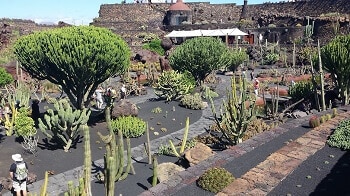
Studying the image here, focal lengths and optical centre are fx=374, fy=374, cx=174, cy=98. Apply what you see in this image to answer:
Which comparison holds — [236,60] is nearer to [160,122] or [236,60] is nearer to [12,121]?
[160,122]

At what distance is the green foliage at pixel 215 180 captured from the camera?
7676 mm

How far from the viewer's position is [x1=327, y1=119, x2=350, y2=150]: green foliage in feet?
31.1

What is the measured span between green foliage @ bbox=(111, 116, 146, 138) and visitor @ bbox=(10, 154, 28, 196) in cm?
561

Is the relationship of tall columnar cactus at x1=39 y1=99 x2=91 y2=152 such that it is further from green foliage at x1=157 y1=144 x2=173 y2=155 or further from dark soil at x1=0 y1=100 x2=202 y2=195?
green foliage at x1=157 y1=144 x2=173 y2=155

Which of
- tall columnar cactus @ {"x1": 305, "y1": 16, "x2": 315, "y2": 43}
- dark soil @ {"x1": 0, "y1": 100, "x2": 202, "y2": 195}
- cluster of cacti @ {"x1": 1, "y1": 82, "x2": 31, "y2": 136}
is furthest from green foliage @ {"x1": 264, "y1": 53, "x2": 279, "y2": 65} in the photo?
cluster of cacti @ {"x1": 1, "y1": 82, "x2": 31, "y2": 136}

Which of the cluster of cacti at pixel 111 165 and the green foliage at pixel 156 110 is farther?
the green foliage at pixel 156 110

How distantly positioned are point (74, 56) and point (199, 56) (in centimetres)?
1014

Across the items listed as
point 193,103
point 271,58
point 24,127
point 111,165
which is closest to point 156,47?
point 271,58

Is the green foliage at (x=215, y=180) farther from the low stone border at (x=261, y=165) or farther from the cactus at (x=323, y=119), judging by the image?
the cactus at (x=323, y=119)

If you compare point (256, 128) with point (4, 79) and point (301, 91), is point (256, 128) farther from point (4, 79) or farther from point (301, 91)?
point (4, 79)

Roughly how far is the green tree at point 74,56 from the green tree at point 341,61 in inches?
348

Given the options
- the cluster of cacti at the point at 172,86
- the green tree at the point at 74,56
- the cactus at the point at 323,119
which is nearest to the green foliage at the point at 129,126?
the green tree at the point at 74,56

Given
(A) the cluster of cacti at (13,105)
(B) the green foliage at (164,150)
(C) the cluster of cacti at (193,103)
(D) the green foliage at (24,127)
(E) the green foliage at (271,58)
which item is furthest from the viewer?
(E) the green foliage at (271,58)

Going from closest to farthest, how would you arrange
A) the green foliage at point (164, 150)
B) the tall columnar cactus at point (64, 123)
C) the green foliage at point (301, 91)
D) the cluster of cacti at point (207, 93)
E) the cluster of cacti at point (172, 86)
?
the tall columnar cactus at point (64, 123), the green foliage at point (164, 150), the green foliage at point (301, 91), the cluster of cacti at point (172, 86), the cluster of cacti at point (207, 93)
